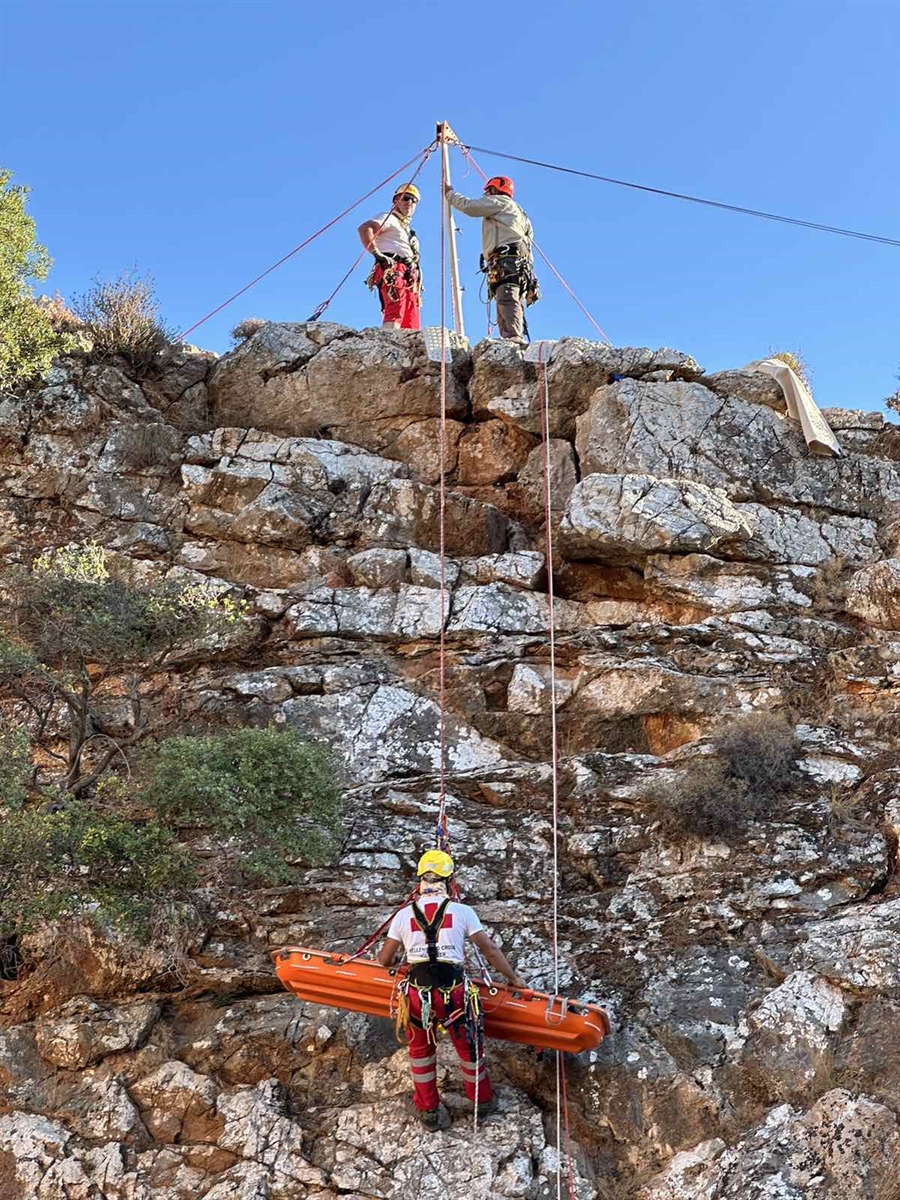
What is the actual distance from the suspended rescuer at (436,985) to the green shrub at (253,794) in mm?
1632

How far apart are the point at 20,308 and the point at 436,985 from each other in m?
10.3

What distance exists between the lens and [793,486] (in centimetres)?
1431

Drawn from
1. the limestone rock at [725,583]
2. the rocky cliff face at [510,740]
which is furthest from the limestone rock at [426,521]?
the limestone rock at [725,583]

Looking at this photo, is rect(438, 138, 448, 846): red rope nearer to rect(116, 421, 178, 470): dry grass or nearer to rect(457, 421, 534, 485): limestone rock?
rect(457, 421, 534, 485): limestone rock

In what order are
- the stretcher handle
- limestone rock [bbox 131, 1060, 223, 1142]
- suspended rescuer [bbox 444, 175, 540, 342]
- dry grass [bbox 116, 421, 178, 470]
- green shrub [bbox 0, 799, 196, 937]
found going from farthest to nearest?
suspended rescuer [bbox 444, 175, 540, 342] < dry grass [bbox 116, 421, 178, 470] < green shrub [bbox 0, 799, 196, 937] < limestone rock [bbox 131, 1060, 223, 1142] < the stretcher handle

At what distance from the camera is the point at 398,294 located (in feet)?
55.3

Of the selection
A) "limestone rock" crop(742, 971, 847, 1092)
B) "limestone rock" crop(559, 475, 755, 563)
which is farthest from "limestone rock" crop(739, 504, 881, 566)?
"limestone rock" crop(742, 971, 847, 1092)

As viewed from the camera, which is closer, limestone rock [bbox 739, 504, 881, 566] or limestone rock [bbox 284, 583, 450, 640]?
limestone rock [bbox 284, 583, 450, 640]

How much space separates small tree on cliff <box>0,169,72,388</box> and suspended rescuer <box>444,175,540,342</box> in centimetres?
641

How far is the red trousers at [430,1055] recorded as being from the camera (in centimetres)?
771

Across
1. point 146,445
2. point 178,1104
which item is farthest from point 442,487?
point 178,1104

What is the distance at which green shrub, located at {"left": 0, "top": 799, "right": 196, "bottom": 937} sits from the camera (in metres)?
8.48

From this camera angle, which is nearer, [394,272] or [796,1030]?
[796,1030]

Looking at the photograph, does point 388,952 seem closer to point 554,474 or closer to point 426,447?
point 554,474
